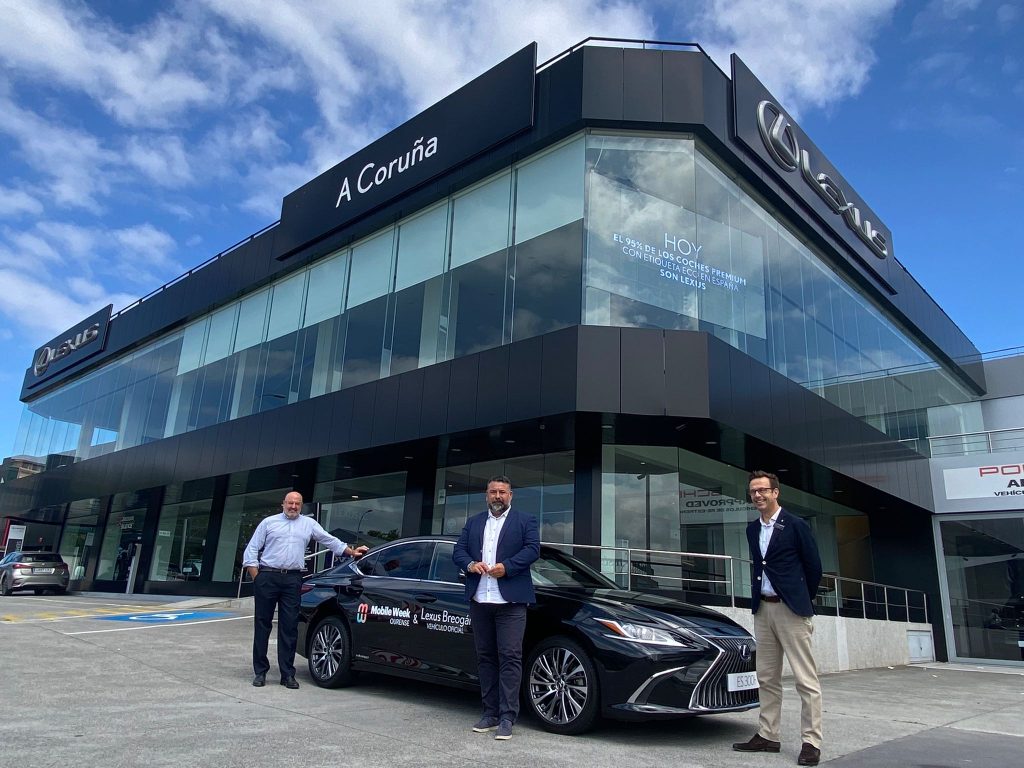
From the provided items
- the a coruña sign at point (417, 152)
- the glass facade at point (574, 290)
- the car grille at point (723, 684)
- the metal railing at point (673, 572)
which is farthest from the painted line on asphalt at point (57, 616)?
the car grille at point (723, 684)

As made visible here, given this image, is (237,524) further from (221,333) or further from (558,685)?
(558,685)

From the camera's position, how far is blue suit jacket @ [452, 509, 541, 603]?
5.57 m

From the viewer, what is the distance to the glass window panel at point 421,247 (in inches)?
627

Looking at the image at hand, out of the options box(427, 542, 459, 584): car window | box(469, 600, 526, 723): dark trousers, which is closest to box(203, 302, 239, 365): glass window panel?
box(427, 542, 459, 584): car window

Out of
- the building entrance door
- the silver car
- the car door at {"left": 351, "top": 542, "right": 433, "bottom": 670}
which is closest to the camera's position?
the car door at {"left": 351, "top": 542, "right": 433, "bottom": 670}

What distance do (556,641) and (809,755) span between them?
1839 millimetres

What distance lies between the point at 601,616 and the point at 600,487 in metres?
7.76

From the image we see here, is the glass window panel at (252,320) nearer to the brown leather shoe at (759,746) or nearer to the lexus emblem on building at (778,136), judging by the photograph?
the lexus emblem on building at (778,136)

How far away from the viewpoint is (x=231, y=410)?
70.2ft

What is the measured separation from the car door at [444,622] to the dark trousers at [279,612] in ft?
4.70

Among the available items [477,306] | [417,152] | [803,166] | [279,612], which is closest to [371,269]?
[417,152]

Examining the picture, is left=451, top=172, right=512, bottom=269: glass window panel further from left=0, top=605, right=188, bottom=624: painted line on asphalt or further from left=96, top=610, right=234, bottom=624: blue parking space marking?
left=0, top=605, right=188, bottom=624: painted line on asphalt

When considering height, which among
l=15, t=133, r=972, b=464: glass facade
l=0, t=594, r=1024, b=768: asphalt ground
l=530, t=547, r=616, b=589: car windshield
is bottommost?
l=0, t=594, r=1024, b=768: asphalt ground

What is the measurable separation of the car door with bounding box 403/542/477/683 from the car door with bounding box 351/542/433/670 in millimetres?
105
